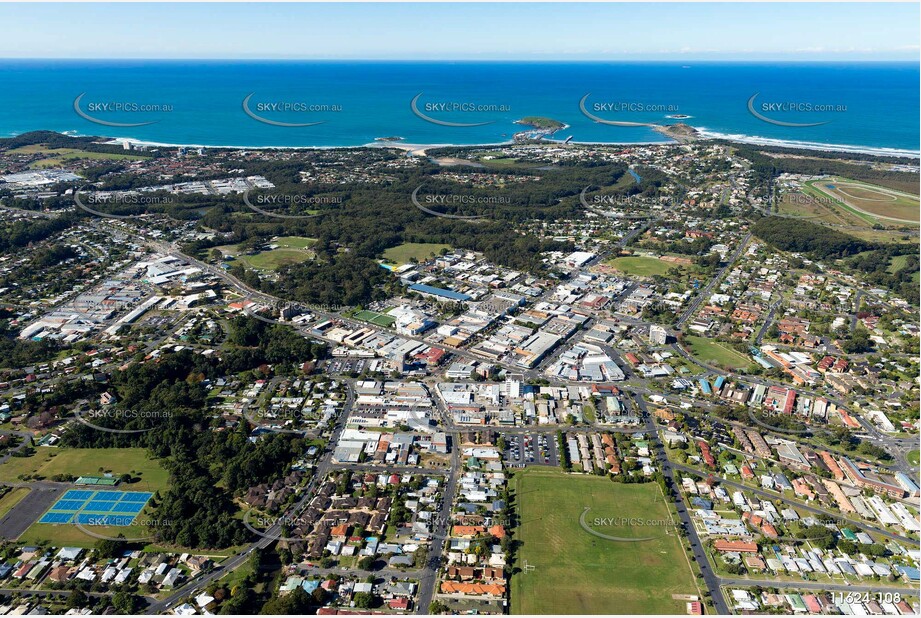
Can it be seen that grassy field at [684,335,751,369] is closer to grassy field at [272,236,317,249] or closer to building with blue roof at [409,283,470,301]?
building with blue roof at [409,283,470,301]

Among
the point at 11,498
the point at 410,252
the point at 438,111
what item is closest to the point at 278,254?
the point at 410,252

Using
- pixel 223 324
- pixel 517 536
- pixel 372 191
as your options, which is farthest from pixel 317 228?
pixel 517 536

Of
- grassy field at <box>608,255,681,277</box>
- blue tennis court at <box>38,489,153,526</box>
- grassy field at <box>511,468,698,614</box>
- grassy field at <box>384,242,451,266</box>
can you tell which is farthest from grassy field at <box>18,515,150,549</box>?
grassy field at <box>608,255,681,277</box>

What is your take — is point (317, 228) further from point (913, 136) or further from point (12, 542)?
point (913, 136)

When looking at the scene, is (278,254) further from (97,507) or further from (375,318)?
(97,507)

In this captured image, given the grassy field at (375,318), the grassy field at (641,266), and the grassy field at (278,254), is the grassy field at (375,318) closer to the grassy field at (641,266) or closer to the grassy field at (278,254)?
the grassy field at (278,254)
